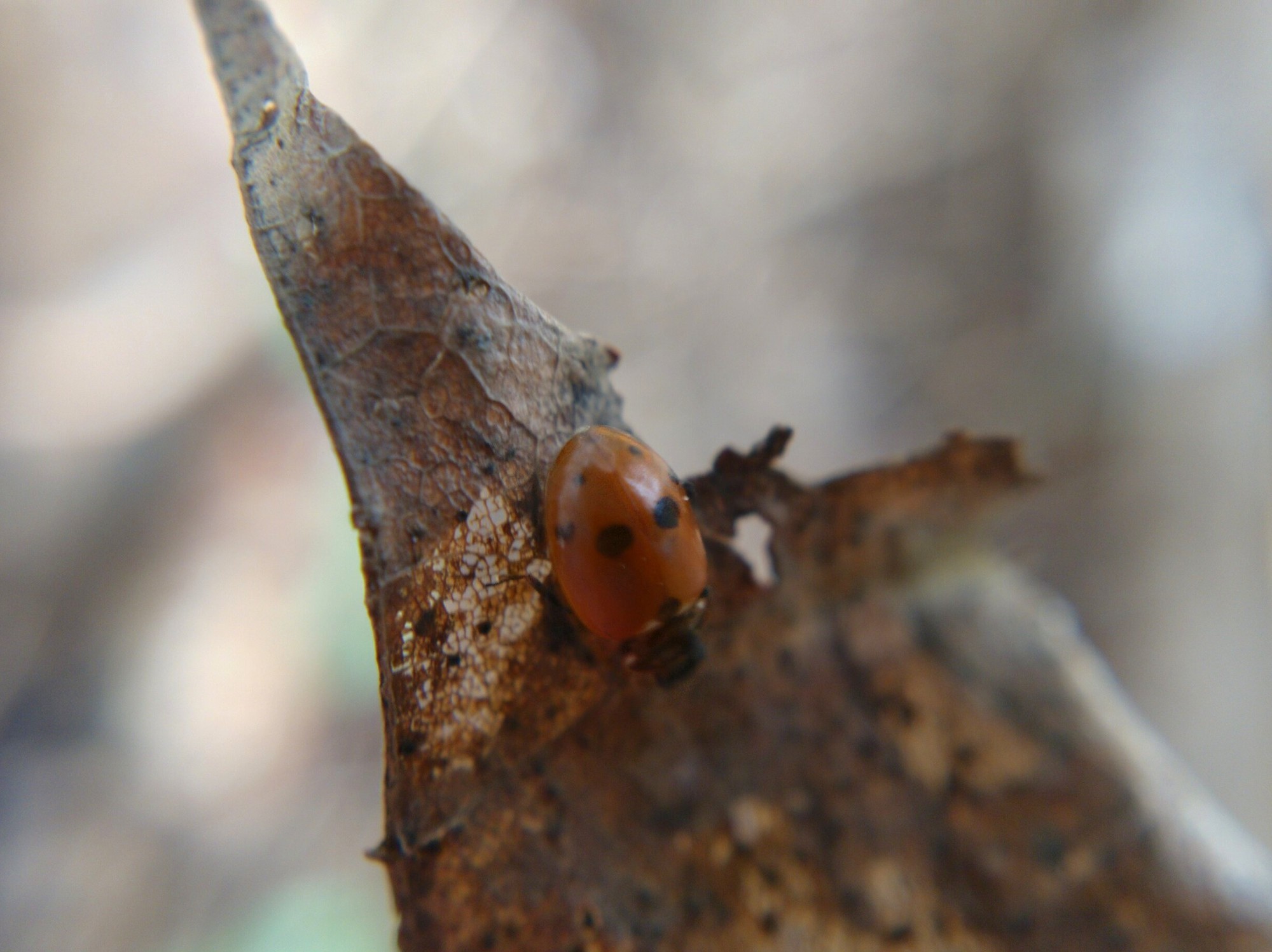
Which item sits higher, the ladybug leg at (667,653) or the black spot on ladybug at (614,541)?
the black spot on ladybug at (614,541)

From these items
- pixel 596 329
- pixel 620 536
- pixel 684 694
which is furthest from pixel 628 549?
pixel 596 329

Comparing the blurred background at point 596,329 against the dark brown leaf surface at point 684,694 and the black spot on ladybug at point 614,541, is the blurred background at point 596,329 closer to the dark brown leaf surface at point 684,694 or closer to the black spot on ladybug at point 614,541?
the dark brown leaf surface at point 684,694

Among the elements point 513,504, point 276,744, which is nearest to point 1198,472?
point 513,504

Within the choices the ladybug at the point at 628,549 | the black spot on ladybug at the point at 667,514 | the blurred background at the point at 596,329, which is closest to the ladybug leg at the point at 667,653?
the ladybug at the point at 628,549

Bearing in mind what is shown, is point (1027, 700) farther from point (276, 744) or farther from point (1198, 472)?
point (276, 744)

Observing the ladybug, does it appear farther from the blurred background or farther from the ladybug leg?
the blurred background
